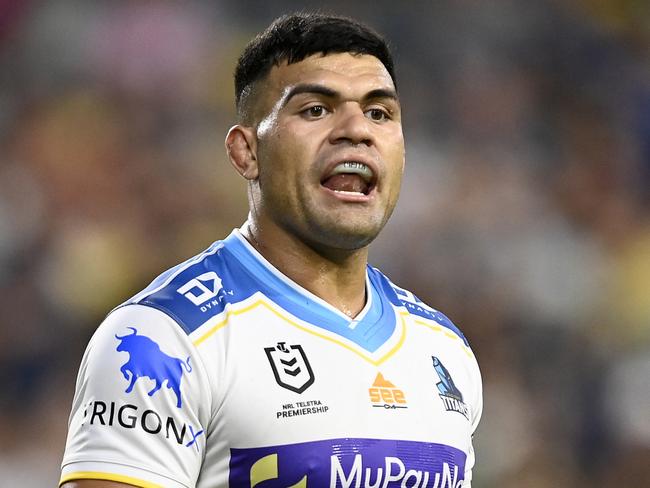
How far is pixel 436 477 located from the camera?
2.90 meters

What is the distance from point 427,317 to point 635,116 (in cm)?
449

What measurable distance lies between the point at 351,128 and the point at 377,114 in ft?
0.61

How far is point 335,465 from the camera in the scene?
2686mm

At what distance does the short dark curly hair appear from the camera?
308cm

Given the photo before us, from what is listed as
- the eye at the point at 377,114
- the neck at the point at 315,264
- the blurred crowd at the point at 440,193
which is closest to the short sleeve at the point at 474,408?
the neck at the point at 315,264

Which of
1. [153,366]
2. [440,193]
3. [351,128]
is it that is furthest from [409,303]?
[440,193]

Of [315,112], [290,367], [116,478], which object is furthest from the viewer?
[315,112]

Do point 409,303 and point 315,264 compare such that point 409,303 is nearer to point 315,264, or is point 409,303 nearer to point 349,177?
point 315,264

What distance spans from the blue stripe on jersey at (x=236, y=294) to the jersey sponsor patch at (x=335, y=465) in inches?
13.1

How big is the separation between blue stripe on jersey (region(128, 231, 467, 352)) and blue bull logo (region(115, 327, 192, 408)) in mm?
116

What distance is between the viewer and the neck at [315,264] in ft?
10.2

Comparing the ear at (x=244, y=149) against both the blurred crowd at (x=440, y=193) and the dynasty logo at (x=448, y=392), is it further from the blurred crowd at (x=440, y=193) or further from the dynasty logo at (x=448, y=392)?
the blurred crowd at (x=440, y=193)

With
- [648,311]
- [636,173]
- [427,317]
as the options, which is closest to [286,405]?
[427,317]

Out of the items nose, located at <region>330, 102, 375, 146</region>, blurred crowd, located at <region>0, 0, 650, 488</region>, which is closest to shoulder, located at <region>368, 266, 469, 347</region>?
nose, located at <region>330, 102, 375, 146</region>
